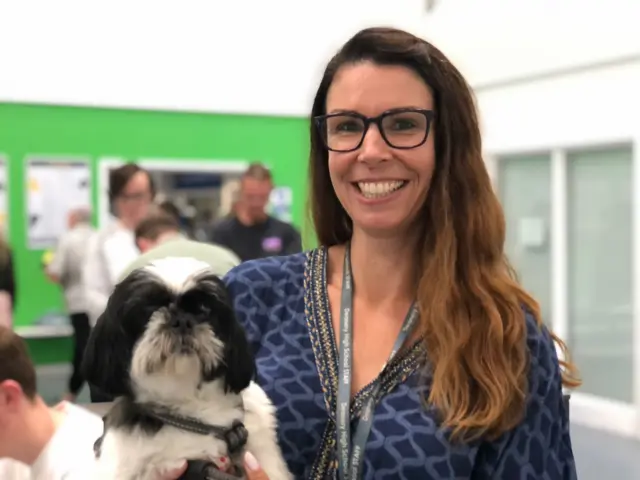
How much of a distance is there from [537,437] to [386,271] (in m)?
0.46

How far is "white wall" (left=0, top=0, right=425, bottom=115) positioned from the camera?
736cm

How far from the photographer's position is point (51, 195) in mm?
7410

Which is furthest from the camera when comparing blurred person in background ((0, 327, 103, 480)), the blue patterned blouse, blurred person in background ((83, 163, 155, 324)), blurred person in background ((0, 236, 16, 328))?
blurred person in background ((83, 163, 155, 324))

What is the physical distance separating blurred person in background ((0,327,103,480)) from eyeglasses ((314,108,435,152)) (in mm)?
975

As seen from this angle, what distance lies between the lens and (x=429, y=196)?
1.73 meters

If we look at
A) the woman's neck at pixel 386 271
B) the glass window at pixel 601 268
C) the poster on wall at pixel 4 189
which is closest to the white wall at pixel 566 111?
the glass window at pixel 601 268

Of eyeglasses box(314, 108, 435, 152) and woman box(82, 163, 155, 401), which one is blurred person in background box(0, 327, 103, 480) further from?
woman box(82, 163, 155, 401)

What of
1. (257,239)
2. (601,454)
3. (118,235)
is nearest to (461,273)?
(118,235)

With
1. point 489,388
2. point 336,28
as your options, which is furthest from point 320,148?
point 336,28

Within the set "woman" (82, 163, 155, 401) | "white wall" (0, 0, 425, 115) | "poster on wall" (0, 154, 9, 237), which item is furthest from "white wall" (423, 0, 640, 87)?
"poster on wall" (0, 154, 9, 237)

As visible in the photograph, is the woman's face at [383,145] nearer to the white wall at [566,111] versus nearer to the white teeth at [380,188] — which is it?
the white teeth at [380,188]

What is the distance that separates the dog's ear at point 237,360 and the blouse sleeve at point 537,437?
0.49 metres

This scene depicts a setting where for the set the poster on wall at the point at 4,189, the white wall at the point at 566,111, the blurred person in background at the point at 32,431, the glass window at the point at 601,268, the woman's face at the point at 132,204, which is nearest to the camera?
the blurred person in background at the point at 32,431

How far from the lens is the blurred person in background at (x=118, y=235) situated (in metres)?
4.82
